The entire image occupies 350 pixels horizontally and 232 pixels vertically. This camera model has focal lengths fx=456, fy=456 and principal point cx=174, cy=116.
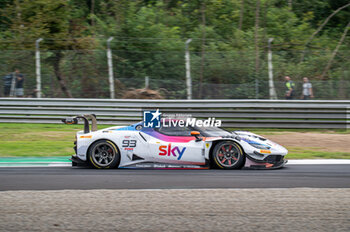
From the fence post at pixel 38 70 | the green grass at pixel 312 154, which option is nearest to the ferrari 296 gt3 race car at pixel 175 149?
the green grass at pixel 312 154

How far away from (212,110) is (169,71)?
2.08m

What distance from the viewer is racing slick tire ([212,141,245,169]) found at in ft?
27.3

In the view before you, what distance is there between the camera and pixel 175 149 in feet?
27.6

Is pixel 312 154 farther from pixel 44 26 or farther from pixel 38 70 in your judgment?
pixel 44 26

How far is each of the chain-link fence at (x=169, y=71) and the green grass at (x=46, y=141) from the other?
1.16 metres

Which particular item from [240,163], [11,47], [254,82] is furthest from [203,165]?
[11,47]

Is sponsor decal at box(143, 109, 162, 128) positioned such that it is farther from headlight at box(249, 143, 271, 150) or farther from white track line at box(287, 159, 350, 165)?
white track line at box(287, 159, 350, 165)

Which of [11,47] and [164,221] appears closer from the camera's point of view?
[164,221]

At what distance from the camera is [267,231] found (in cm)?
482

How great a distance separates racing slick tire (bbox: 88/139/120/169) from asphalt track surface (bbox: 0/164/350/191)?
21 centimetres

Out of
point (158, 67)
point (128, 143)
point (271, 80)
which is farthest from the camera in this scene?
point (158, 67)

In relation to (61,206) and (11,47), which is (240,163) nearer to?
(61,206)

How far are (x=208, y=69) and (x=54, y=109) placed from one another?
5134 millimetres

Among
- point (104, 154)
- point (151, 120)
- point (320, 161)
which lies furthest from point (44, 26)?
point (320, 161)
